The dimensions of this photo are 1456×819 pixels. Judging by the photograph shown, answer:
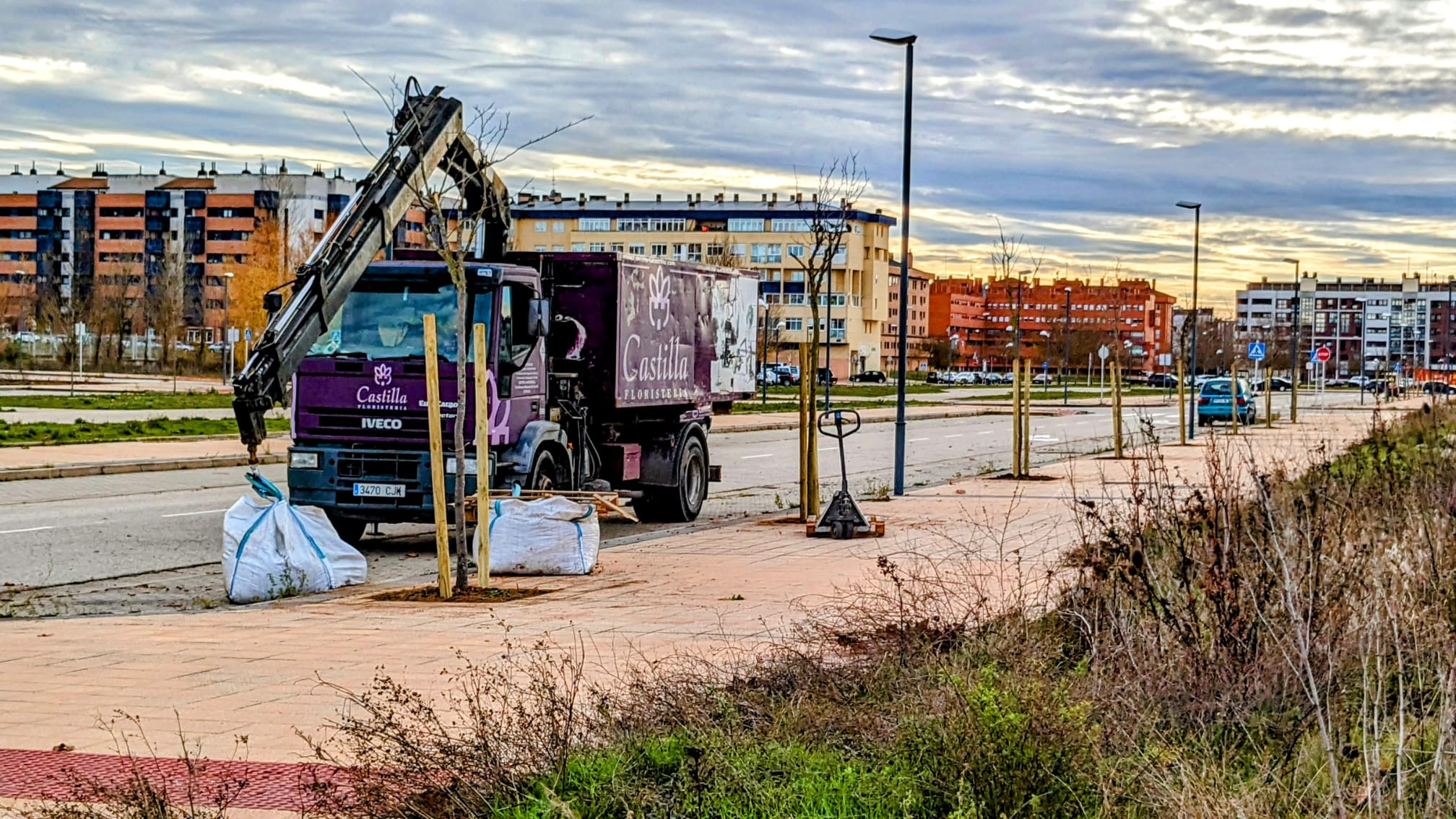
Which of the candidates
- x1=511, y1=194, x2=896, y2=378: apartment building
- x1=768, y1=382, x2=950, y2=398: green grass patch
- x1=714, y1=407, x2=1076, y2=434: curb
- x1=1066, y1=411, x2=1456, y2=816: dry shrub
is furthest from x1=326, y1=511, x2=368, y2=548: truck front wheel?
x1=511, y1=194, x2=896, y2=378: apartment building

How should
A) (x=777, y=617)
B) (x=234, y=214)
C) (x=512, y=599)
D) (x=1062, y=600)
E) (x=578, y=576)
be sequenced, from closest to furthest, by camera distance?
(x=1062, y=600) → (x=777, y=617) → (x=512, y=599) → (x=578, y=576) → (x=234, y=214)

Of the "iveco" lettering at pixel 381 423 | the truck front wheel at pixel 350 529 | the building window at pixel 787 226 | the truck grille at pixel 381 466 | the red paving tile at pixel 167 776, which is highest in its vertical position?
the building window at pixel 787 226

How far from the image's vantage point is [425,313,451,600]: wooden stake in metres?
11.8

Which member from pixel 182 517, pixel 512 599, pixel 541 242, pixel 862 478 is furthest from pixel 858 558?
pixel 541 242

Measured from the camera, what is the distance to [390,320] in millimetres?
15656

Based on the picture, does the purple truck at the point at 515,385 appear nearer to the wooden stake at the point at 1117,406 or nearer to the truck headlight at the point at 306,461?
the truck headlight at the point at 306,461

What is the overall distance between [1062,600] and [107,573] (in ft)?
28.7

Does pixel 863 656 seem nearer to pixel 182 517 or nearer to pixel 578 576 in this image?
pixel 578 576

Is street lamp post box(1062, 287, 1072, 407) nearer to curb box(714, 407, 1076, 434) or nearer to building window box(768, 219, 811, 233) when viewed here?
curb box(714, 407, 1076, 434)

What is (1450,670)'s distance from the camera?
5.48 meters

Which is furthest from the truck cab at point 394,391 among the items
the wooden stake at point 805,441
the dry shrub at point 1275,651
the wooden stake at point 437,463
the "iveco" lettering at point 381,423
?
the dry shrub at point 1275,651

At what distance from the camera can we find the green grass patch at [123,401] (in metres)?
44.7

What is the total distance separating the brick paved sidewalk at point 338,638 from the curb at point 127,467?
11272 mm

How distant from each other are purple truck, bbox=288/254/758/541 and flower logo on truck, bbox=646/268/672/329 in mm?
23
